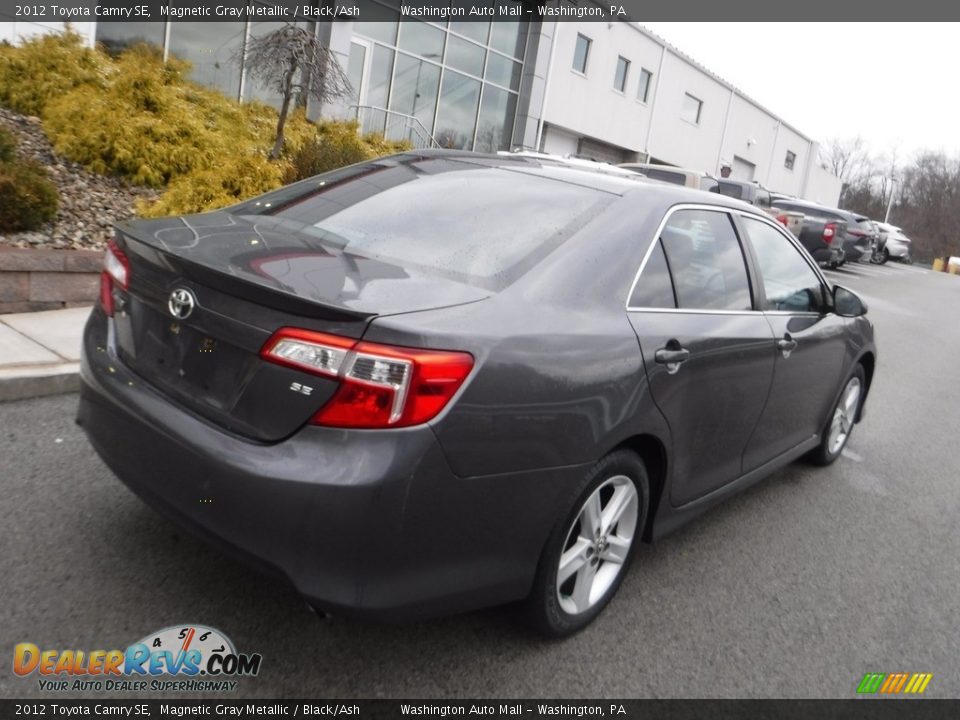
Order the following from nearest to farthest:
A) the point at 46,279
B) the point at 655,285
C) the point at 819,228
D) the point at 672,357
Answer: the point at 672,357, the point at 655,285, the point at 46,279, the point at 819,228

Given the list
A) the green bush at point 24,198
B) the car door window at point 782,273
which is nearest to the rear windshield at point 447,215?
the car door window at point 782,273

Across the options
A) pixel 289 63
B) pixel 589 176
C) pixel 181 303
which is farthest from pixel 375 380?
pixel 289 63

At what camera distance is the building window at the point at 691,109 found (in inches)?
1366

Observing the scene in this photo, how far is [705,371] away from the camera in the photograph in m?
3.33

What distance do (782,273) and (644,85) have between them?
2957 cm

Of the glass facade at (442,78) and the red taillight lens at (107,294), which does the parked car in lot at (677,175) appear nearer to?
the glass facade at (442,78)

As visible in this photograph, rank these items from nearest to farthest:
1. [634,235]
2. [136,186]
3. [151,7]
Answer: [634,235], [136,186], [151,7]

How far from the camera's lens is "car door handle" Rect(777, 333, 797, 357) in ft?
13.0

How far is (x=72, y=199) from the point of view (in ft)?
25.5

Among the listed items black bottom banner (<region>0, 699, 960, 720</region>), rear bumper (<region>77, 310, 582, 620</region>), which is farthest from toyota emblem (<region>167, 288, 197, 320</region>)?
black bottom banner (<region>0, 699, 960, 720</region>)

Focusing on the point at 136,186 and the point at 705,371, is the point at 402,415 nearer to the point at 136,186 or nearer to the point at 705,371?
the point at 705,371

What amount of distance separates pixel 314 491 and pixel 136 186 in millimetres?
7449

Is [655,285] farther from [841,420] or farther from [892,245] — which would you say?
[892,245]

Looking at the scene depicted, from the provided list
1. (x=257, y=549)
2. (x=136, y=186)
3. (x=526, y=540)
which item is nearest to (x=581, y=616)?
(x=526, y=540)
